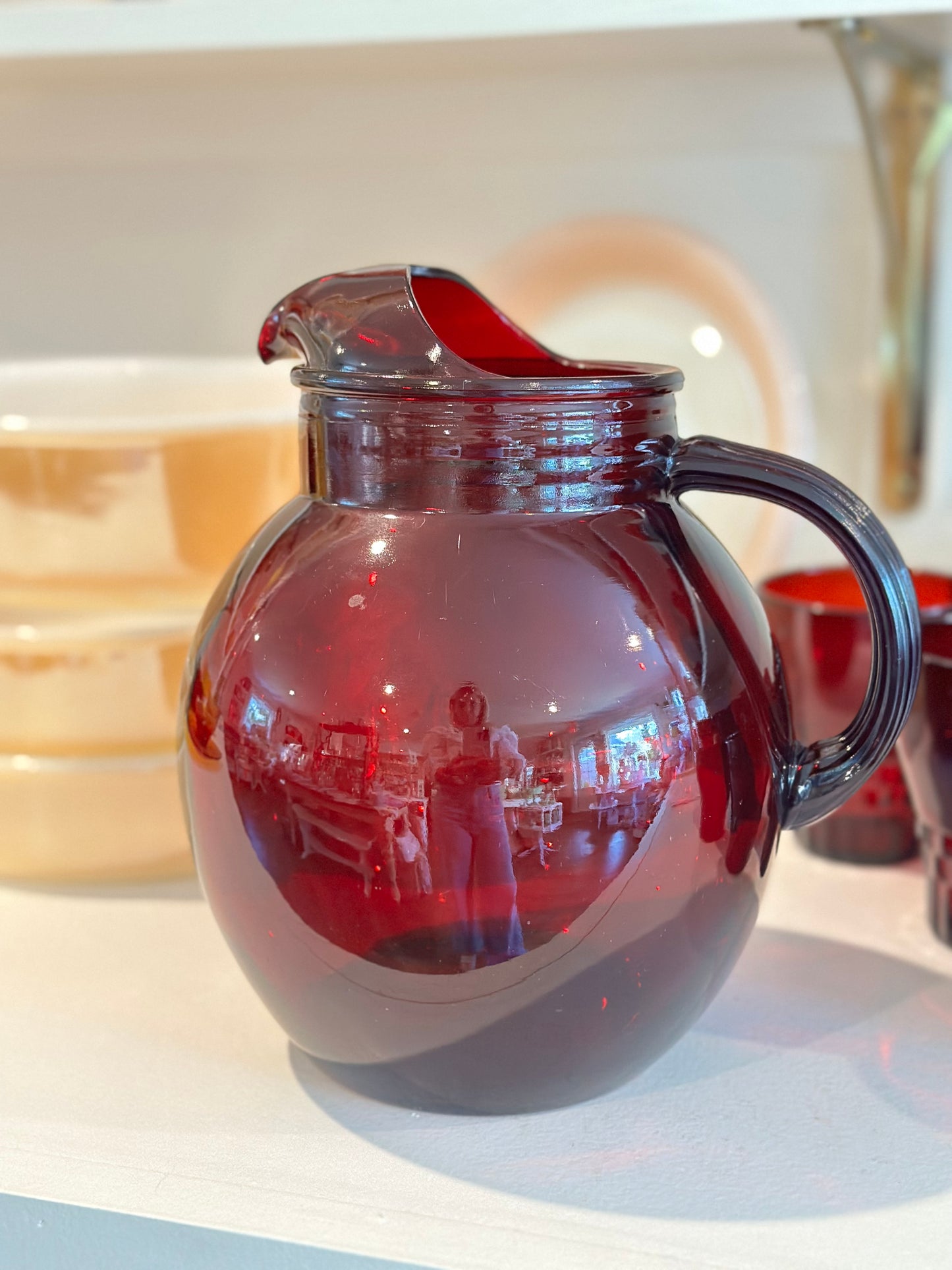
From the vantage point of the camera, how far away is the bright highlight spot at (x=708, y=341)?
790 millimetres

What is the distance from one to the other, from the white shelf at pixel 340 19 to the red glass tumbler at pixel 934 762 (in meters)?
0.27

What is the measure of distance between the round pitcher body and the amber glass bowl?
15cm

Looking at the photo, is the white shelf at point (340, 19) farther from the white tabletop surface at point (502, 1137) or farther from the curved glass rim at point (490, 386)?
the white tabletop surface at point (502, 1137)

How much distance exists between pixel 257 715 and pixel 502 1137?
0.49 ft

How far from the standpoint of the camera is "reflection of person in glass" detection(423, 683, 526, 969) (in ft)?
1.13

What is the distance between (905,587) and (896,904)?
225 mm

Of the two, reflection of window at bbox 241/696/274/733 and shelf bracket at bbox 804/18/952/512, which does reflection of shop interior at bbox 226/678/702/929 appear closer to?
reflection of window at bbox 241/696/274/733

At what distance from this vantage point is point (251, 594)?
39 centimetres

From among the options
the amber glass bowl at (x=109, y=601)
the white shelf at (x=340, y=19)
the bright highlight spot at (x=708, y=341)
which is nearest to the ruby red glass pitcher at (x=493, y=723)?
the amber glass bowl at (x=109, y=601)

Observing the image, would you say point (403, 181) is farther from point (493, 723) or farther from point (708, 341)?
point (493, 723)

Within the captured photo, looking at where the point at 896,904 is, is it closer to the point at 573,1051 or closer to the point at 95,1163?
the point at 573,1051

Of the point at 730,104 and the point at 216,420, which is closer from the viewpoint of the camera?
the point at 216,420

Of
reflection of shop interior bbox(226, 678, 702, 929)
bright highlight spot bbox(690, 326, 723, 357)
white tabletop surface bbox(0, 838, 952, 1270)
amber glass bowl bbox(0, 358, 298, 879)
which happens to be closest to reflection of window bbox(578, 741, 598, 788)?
reflection of shop interior bbox(226, 678, 702, 929)

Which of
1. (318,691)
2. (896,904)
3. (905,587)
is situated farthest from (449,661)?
(896,904)
